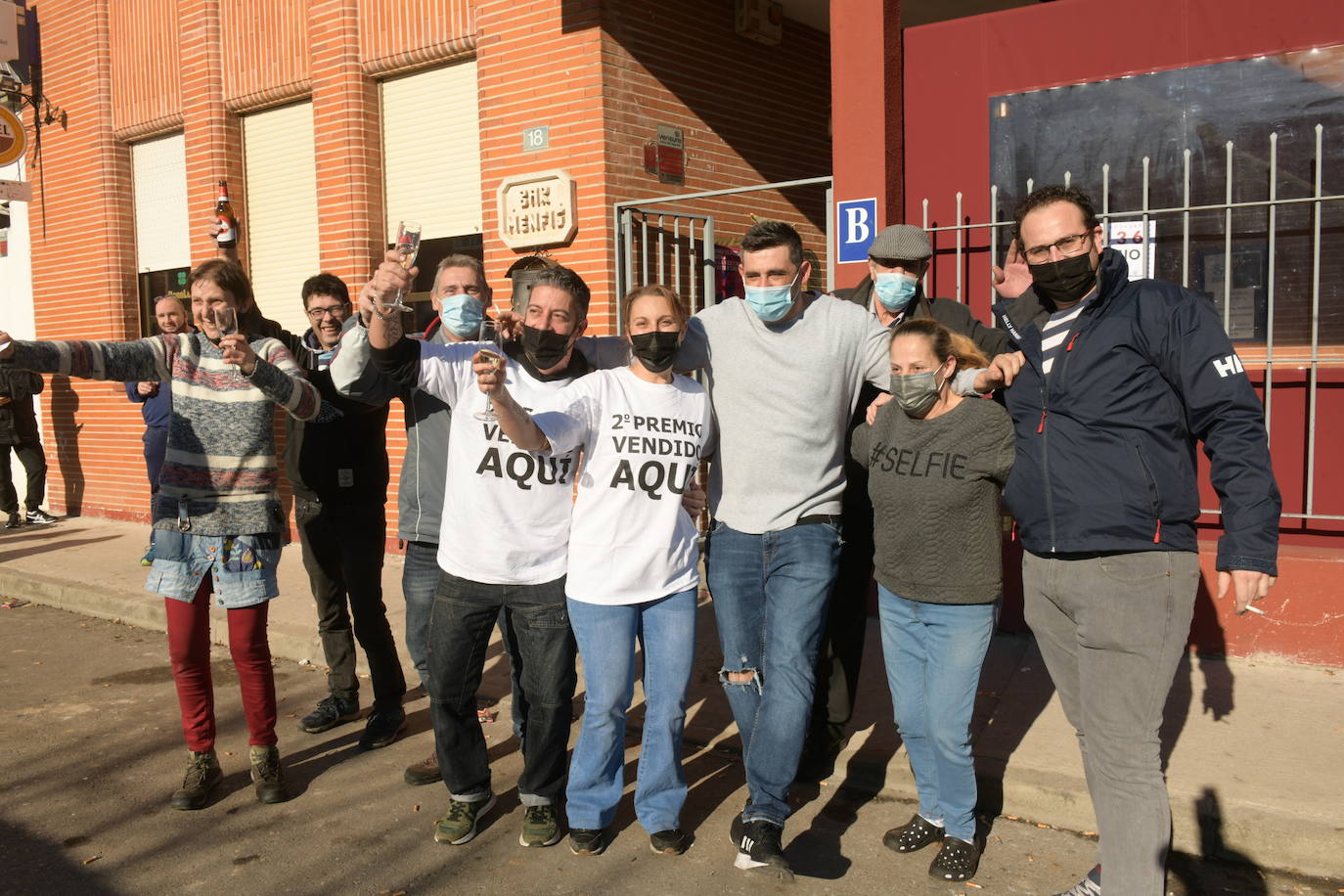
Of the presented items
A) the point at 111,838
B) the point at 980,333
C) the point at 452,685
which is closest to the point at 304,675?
the point at 111,838

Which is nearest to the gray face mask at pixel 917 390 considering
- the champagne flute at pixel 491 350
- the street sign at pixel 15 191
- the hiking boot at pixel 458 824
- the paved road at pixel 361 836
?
the champagne flute at pixel 491 350

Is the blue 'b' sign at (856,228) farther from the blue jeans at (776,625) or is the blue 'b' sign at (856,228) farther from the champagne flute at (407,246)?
the champagne flute at (407,246)

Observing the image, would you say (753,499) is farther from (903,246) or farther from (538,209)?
(538,209)

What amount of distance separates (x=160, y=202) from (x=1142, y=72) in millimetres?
9066

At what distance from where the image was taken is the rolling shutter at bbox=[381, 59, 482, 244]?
7.99 m

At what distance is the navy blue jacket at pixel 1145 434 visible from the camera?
262cm

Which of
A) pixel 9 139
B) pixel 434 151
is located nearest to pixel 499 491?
pixel 434 151

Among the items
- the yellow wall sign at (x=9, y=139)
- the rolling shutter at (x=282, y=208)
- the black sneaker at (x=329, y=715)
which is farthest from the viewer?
the yellow wall sign at (x=9, y=139)

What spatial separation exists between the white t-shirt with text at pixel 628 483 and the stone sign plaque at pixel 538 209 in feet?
13.3

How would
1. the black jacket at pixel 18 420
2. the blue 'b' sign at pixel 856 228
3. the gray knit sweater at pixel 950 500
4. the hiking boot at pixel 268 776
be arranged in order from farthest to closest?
the black jacket at pixel 18 420 < the blue 'b' sign at pixel 856 228 < the hiking boot at pixel 268 776 < the gray knit sweater at pixel 950 500

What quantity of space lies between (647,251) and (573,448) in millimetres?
4257

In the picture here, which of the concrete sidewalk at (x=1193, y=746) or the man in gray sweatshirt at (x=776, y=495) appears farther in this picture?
the concrete sidewalk at (x=1193, y=746)

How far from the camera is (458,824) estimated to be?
3672 millimetres

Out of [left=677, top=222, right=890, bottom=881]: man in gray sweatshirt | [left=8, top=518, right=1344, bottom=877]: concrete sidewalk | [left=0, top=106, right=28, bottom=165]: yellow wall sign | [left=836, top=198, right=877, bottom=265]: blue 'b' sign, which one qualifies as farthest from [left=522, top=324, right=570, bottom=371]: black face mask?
[left=0, top=106, right=28, bottom=165]: yellow wall sign
